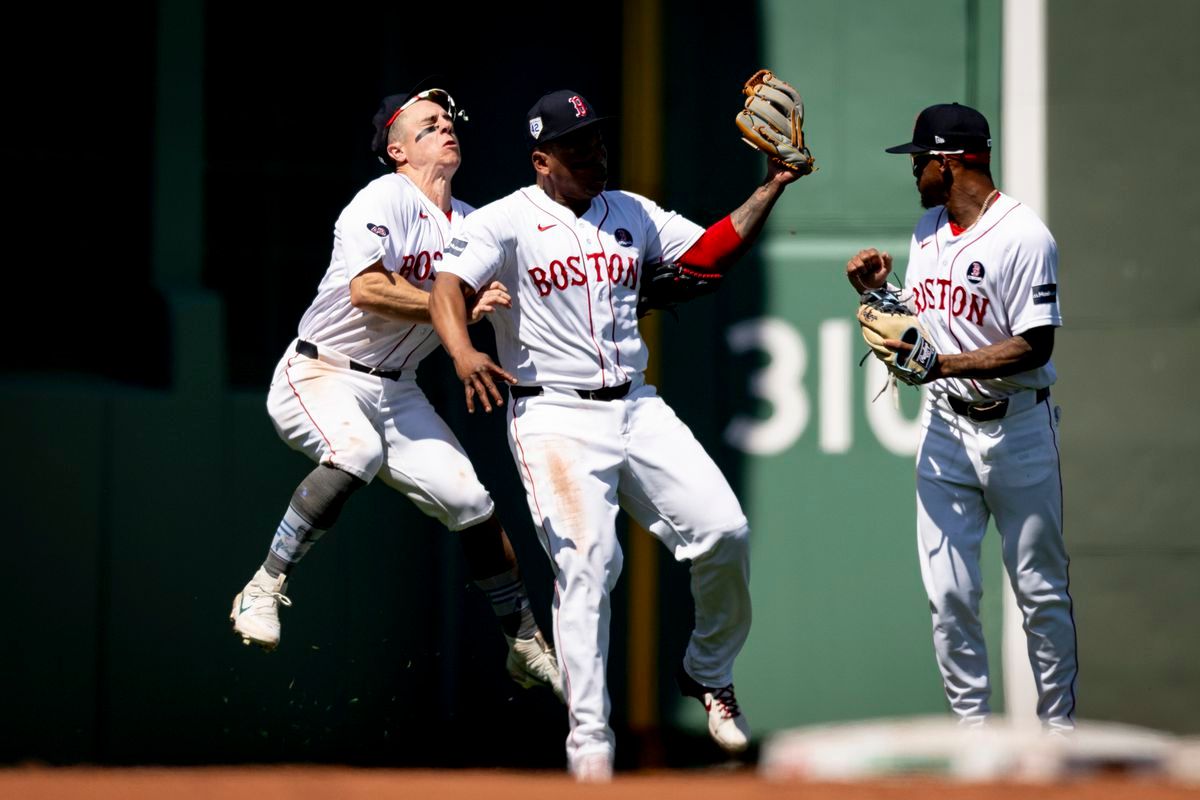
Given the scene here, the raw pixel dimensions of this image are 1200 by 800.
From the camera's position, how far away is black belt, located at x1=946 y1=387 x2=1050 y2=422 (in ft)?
17.9

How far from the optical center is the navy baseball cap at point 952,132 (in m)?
5.48

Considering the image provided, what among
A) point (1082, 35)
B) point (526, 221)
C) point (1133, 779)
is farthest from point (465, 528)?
point (1082, 35)

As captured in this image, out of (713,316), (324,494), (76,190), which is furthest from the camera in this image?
(713,316)

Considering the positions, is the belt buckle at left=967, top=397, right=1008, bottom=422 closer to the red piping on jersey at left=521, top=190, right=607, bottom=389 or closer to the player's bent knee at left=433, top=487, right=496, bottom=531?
the red piping on jersey at left=521, top=190, right=607, bottom=389

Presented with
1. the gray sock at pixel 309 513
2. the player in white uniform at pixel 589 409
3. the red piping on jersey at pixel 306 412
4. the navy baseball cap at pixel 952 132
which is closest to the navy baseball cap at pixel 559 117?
the player in white uniform at pixel 589 409

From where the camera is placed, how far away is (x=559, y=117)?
17.7 feet

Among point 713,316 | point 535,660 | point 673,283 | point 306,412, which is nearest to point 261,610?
point 306,412

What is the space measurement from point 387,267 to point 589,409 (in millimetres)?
900

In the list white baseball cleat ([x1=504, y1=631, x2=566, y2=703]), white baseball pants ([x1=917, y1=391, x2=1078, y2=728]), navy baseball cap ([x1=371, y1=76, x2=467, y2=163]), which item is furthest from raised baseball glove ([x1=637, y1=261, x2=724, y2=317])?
white baseball cleat ([x1=504, y1=631, x2=566, y2=703])

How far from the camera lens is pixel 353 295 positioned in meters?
5.54

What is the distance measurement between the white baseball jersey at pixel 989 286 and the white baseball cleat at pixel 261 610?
2.38 m

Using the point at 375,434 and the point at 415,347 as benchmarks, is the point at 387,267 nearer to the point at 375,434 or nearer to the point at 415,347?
the point at 415,347

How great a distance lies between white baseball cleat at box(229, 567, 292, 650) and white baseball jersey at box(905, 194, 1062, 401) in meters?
2.38

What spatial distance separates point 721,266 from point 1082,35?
216 centimetres
